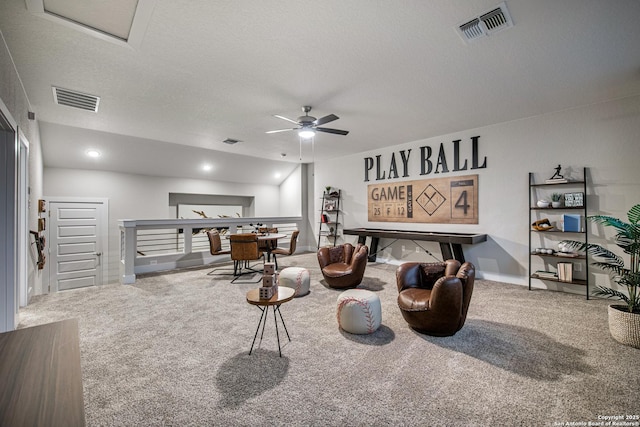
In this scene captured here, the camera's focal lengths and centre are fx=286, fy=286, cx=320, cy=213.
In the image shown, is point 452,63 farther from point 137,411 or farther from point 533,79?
point 137,411

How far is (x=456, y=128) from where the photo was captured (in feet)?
16.9

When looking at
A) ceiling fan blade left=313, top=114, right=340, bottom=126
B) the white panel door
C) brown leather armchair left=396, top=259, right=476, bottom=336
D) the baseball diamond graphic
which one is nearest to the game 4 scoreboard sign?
the baseball diamond graphic

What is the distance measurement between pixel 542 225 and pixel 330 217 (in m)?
4.69

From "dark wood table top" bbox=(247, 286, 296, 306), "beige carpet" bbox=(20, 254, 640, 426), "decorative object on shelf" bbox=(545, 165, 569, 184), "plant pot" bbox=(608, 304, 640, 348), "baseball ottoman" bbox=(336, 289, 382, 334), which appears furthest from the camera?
"decorative object on shelf" bbox=(545, 165, 569, 184)

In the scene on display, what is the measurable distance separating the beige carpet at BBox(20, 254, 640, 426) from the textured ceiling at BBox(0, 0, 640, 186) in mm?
2735

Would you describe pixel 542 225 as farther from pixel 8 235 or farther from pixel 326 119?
pixel 8 235

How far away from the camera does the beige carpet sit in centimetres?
179

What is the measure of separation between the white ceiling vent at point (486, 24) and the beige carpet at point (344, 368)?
2.76 metres

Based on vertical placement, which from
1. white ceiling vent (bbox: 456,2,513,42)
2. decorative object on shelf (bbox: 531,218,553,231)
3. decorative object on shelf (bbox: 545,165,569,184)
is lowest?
decorative object on shelf (bbox: 531,218,553,231)

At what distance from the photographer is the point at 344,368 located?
2271 millimetres

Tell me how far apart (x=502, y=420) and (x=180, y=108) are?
4.87 metres

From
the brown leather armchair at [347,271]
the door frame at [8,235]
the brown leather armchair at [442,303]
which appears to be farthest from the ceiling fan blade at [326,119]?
the door frame at [8,235]

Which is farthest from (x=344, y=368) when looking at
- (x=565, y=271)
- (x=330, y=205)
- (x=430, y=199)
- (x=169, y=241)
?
(x=169, y=241)

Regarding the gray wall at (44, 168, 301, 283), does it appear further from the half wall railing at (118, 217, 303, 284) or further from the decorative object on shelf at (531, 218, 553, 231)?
the decorative object on shelf at (531, 218, 553, 231)
